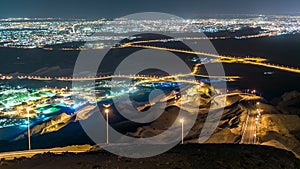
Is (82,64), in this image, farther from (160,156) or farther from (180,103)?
(160,156)

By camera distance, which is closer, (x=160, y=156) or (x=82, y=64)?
(x=160, y=156)

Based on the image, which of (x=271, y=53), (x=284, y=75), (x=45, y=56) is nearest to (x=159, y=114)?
(x=284, y=75)

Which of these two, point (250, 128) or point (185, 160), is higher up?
point (185, 160)

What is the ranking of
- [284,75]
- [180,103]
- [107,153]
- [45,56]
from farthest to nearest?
[45,56]
[284,75]
[180,103]
[107,153]

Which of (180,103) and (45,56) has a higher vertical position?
(45,56)

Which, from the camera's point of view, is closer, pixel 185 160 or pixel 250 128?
pixel 185 160

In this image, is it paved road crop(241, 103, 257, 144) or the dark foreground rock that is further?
paved road crop(241, 103, 257, 144)

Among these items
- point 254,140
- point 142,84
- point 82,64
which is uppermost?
point 82,64

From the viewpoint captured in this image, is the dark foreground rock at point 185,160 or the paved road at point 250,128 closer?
the dark foreground rock at point 185,160
